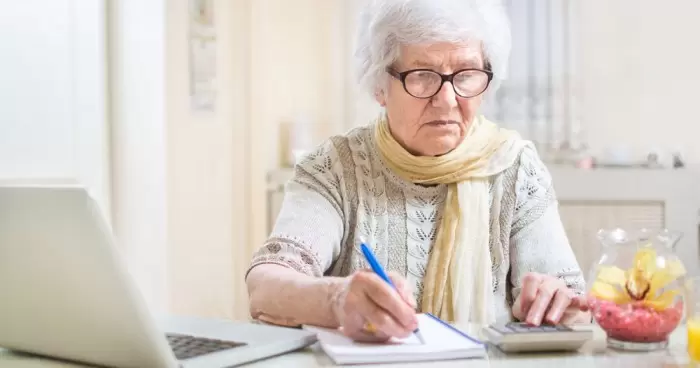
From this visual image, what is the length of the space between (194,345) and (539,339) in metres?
0.42

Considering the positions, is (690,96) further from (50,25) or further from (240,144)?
(50,25)

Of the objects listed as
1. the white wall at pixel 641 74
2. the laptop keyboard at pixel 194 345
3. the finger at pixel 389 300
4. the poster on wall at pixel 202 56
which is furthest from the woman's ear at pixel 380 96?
the white wall at pixel 641 74

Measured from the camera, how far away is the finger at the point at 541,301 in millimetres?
1140

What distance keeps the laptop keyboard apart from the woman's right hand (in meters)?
0.15

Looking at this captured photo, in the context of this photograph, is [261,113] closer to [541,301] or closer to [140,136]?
[140,136]

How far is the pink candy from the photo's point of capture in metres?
0.99

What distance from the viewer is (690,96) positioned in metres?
→ 2.92

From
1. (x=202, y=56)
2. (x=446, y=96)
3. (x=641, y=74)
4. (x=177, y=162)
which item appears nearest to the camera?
(x=446, y=96)

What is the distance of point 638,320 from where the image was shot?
999 millimetres

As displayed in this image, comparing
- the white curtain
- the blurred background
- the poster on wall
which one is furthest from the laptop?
the white curtain

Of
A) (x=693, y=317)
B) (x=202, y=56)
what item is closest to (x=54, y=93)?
(x=202, y=56)

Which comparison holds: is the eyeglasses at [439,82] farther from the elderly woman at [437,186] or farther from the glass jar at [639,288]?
the glass jar at [639,288]

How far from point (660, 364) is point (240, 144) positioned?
7.22 feet

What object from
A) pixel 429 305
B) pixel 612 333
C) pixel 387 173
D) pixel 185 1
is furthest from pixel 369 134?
pixel 185 1
